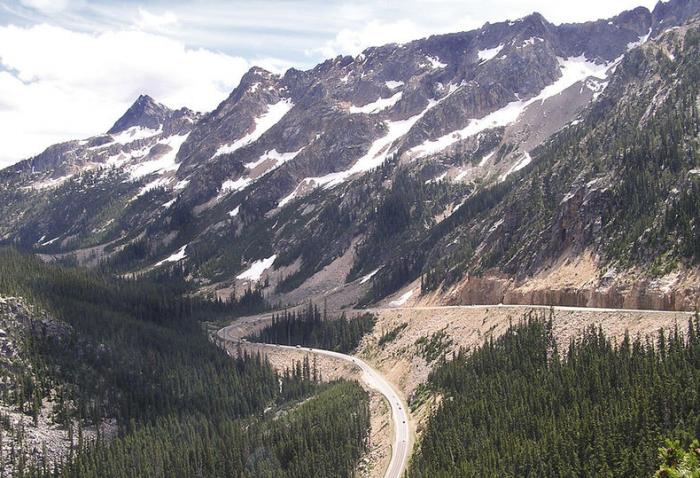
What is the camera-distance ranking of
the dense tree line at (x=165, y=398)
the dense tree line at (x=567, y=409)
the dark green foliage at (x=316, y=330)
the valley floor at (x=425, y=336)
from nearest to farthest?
the dense tree line at (x=567, y=409), the valley floor at (x=425, y=336), the dense tree line at (x=165, y=398), the dark green foliage at (x=316, y=330)

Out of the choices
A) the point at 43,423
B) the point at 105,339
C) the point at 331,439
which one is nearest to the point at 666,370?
the point at 331,439

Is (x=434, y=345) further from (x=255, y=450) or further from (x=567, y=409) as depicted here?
(x=567, y=409)

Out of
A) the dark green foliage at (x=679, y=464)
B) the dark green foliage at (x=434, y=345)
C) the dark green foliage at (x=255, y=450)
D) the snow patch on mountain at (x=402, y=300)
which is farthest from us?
the snow patch on mountain at (x=402, y=300)

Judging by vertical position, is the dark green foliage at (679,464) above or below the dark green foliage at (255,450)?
above

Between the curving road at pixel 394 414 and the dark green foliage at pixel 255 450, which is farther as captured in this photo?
the dark green foliage at pixel 255 450

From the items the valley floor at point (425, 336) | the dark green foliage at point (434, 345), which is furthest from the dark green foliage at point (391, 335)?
the dark green foliage at point (434, 345)

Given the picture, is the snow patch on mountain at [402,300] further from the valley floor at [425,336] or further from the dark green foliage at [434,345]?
the dark green foliage at [434,345]

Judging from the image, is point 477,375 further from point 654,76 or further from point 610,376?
point 654,76
